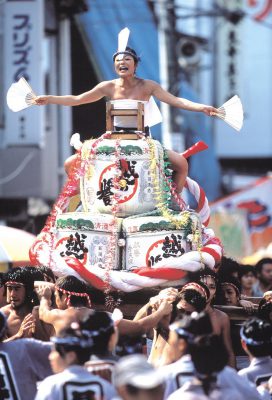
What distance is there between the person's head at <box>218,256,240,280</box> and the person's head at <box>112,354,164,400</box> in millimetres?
5025

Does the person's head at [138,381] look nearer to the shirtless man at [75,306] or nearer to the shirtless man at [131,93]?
the shirtless man at [75,306]

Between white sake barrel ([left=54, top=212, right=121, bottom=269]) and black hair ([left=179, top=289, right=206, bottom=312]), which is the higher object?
white sake barrel ([left=54, top=212, right=121, bottom=269])

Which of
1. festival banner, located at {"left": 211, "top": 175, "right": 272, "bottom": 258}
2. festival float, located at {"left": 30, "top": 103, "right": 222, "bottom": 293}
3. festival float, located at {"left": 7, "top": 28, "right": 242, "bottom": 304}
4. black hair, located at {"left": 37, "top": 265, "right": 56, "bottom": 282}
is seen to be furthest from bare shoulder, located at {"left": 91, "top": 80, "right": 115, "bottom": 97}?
festival banner, located at {"left": 211, "top": 175, "right": 272, "bottom": 258}

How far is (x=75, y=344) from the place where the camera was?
259 inches

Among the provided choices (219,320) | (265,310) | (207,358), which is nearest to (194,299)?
(219,320)

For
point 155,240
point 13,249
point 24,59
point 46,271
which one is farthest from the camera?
point 24,59

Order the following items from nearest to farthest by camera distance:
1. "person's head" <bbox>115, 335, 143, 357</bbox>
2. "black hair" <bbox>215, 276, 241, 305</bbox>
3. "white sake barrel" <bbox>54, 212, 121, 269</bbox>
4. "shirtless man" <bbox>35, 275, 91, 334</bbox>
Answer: "person's head" <bbox>115, 335, 143, 357</bbox> < "shirtless man" <bbox>35, 275, 91, 334</bbox> < "white sake barrel" <bbox>54, 212, 121, 269</bbox> < "black hair" <bbox>215, 276, 241, 305</bbox>

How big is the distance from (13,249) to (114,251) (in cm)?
318

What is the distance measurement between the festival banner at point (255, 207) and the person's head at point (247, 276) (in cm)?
985

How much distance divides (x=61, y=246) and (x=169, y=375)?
10.2 feet

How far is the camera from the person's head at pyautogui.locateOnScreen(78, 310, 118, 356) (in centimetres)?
666

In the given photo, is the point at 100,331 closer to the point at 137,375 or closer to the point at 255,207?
the point at 137,375

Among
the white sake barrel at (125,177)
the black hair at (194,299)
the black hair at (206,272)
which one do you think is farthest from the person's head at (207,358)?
the white sake barrel at (125,177)

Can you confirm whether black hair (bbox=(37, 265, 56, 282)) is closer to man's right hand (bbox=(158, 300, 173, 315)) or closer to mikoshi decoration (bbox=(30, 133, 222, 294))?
mikoshi decoration (bbox=(30, 133, 222, 294))
